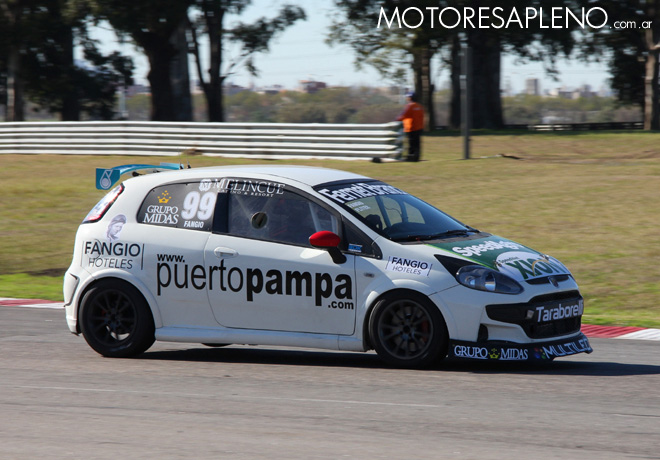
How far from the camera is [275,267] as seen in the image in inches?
316

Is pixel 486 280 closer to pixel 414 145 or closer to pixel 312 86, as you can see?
pixel 414 145

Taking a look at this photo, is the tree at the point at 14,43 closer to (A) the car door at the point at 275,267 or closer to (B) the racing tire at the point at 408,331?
(A) the car door at the point at 275,267

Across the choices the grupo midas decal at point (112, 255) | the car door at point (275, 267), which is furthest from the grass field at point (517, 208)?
the grupo midas decal at point (112, 255)

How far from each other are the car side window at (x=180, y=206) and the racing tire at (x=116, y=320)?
636 mm

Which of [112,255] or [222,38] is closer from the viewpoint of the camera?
[112,255]

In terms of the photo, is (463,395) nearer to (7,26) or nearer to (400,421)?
(400,421)

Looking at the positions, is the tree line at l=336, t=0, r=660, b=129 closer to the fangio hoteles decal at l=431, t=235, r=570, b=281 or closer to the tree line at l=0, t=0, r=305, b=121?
the tree line at l=0, t=0, r=305, b=121

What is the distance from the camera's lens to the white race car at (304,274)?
24.6ft

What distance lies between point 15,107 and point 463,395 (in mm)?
35063

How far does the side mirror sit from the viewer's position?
774 cm

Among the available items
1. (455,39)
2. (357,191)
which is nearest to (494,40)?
(455,39)

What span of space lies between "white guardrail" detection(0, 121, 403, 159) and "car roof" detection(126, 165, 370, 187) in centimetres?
1425

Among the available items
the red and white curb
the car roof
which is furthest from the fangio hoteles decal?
the red and white curb

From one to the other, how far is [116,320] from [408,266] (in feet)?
8.86
